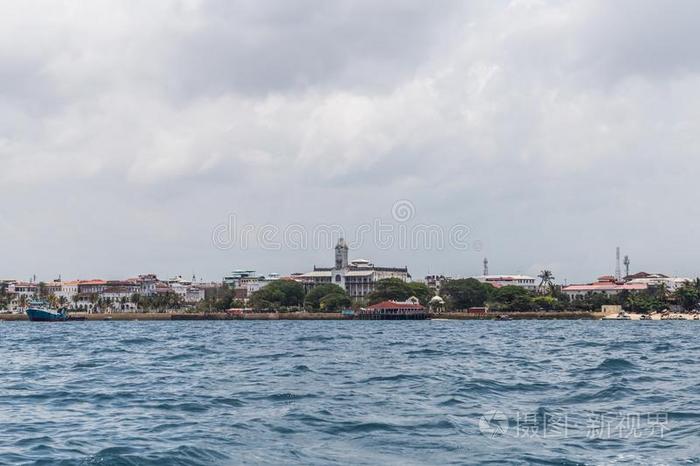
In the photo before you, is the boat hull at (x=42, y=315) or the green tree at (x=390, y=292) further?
the green tree at (x=390, y=292)

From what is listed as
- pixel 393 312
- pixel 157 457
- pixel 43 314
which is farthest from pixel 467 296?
pixel 157 457

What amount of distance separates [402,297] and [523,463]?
180 metres

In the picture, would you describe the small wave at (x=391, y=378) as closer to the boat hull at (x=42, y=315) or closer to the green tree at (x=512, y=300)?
the green tree at (x=512, y=300)

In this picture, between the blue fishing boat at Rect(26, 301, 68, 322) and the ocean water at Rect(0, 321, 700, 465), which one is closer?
the ocean water at Rect(0, 321, 700, 465)

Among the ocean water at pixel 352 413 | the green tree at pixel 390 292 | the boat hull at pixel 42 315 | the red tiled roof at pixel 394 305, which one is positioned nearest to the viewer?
the ocean water at pixel 352 413

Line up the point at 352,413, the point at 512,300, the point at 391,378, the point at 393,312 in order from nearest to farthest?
the point at 352,413, the point at 391,378, the point at 393,312, the point at 512,300

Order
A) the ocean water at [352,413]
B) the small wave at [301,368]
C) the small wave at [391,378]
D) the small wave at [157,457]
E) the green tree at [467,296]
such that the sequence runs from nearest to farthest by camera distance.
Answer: the small wave at [157,457] → the ocean water at [352,413] → the small wave at [391,378] → the small wave at [301,368] → the green tree at [467,296]

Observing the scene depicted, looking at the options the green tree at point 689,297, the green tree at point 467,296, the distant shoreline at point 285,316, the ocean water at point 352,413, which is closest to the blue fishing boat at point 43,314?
the distant shoreline at point 285,316

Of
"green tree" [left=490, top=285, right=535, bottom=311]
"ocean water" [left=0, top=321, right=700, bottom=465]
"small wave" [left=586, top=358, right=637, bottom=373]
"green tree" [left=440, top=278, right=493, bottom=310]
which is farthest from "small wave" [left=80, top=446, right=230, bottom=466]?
"green tree" [left=440, top=278, right=493, bottom=310]

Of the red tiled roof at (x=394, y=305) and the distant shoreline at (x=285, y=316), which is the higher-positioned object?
the red tiled roof at (x=394, y=305)

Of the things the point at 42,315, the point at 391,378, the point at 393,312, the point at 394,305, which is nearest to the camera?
the point at 391,378

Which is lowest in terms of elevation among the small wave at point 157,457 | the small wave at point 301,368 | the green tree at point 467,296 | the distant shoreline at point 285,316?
the small wave at point 157,457

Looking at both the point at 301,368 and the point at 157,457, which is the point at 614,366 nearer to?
the point at 301,368

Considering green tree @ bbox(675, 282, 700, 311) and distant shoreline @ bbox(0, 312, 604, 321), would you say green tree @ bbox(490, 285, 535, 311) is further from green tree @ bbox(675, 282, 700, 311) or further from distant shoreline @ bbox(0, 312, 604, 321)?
green tree @ bbox(675, 282, 700, 311)
